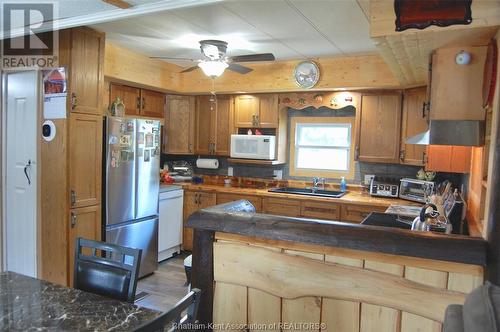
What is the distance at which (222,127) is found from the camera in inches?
197

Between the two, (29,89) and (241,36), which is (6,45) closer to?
(29,89)

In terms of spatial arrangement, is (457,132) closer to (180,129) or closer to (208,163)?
(208,163)

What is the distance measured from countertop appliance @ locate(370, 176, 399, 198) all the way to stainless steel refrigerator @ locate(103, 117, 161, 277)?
2.44m

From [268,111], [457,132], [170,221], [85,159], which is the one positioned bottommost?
[170,221]

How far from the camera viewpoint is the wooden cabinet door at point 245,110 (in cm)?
479

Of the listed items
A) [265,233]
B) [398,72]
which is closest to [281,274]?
[265,233]

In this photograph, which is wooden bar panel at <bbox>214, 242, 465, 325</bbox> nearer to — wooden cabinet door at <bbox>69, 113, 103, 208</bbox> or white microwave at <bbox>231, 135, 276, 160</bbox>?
wooden cabinet door at <bbox>69, 113, 103, 208</bbox>

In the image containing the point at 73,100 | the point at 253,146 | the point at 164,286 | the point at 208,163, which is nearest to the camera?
the point at 73,100

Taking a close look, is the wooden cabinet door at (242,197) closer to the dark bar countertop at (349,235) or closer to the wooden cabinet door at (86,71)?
the wooden cabinet door at (86,71)

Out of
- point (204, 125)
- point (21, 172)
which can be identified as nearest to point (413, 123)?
point (204, 125)

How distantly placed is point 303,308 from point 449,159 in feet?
7.62

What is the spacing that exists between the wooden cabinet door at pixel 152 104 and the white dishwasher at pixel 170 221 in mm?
1009

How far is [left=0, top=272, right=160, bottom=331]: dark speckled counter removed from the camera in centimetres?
138

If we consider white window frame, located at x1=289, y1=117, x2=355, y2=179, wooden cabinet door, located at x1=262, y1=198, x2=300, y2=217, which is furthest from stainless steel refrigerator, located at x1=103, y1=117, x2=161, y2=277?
white window frame, located at x1=289, y1=117, x2=355, y2=179
